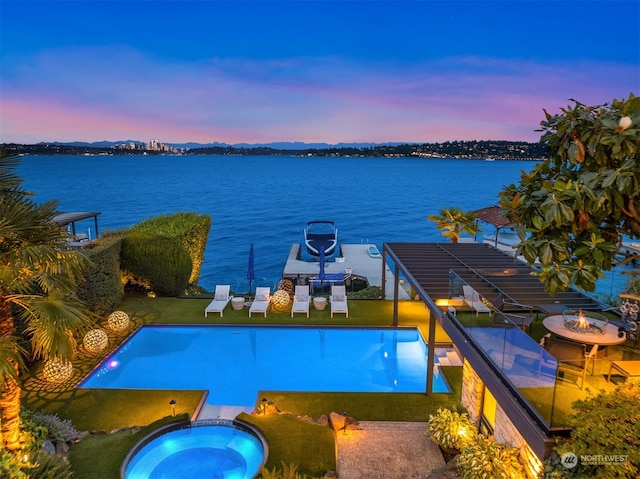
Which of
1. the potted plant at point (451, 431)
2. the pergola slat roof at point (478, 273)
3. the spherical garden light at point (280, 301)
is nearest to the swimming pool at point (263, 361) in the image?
the spherical garden light at point (280, 301)

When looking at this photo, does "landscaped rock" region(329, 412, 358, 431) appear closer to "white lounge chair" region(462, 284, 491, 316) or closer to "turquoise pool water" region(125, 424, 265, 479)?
"turquoise pool water" region(125, 424, 265, 479)

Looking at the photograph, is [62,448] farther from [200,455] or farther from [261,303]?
[261,303]

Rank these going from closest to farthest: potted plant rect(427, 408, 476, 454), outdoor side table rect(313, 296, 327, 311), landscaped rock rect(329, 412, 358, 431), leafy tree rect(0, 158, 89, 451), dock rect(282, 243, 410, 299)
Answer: leafy tree rect(0, 158, 89, 451)
potted plant rect(427, 408, 476, 454)
landscaped rock rect(329, 412, 358, 431)
outdoor side table rect(313, 296, 327, 311)
dock rect(282, 243, 410, 299)

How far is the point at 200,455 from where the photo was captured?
335 inches

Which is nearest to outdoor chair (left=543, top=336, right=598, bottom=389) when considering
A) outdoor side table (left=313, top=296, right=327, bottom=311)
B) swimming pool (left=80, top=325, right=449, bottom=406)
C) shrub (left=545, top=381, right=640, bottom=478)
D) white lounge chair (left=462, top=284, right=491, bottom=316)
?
shrub (left=545, top=381, right=640, bottom=478)

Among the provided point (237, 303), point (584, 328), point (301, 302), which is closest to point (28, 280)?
point (584, 328)

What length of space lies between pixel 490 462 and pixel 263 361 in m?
8.16

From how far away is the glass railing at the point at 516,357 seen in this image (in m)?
5.48

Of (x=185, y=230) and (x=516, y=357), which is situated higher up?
(x=516, y=357)

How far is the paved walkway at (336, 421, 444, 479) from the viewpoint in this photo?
7613 millimetres

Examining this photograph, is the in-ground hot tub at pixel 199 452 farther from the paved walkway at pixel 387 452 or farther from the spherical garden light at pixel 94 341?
the spherical garden light at pixel 94 341

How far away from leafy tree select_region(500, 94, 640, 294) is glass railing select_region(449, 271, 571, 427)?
148 centimetres

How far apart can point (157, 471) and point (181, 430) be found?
115cm

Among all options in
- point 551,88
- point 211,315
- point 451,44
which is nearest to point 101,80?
point 451,44
